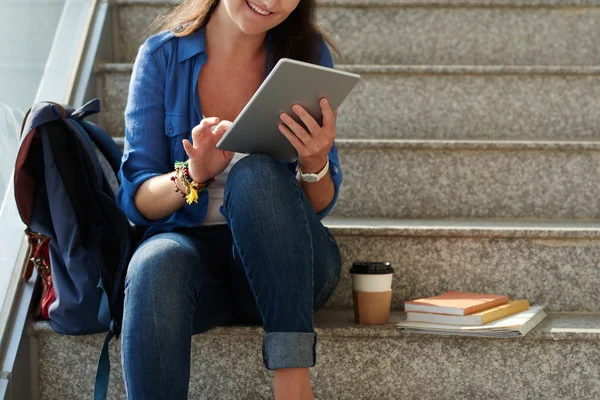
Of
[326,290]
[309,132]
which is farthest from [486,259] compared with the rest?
[309,132]

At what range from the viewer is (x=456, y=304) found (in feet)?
4.56

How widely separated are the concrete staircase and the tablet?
0.37 m

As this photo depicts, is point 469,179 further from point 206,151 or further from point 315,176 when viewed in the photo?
point 206,151

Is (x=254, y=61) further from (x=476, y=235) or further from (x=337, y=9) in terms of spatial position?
(x=337, y=9)

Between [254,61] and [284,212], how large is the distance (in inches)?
17.5

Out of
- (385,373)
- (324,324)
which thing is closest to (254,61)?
(324,324)

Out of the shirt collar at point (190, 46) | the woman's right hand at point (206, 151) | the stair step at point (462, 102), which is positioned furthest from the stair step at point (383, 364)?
the stair step at point (462, 102)

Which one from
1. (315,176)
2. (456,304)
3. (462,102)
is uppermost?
(462,102)

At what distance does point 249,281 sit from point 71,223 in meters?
0.37

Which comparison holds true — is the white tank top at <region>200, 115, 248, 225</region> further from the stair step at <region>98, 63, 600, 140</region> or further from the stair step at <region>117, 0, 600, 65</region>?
the stair step at <region>117, 0, 600, 65</region>

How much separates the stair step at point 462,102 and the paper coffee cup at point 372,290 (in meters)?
0.66

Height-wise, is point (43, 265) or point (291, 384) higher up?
point (43, 265)

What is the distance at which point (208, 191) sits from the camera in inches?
55.3

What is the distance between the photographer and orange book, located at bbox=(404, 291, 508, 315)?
4.49 feet
